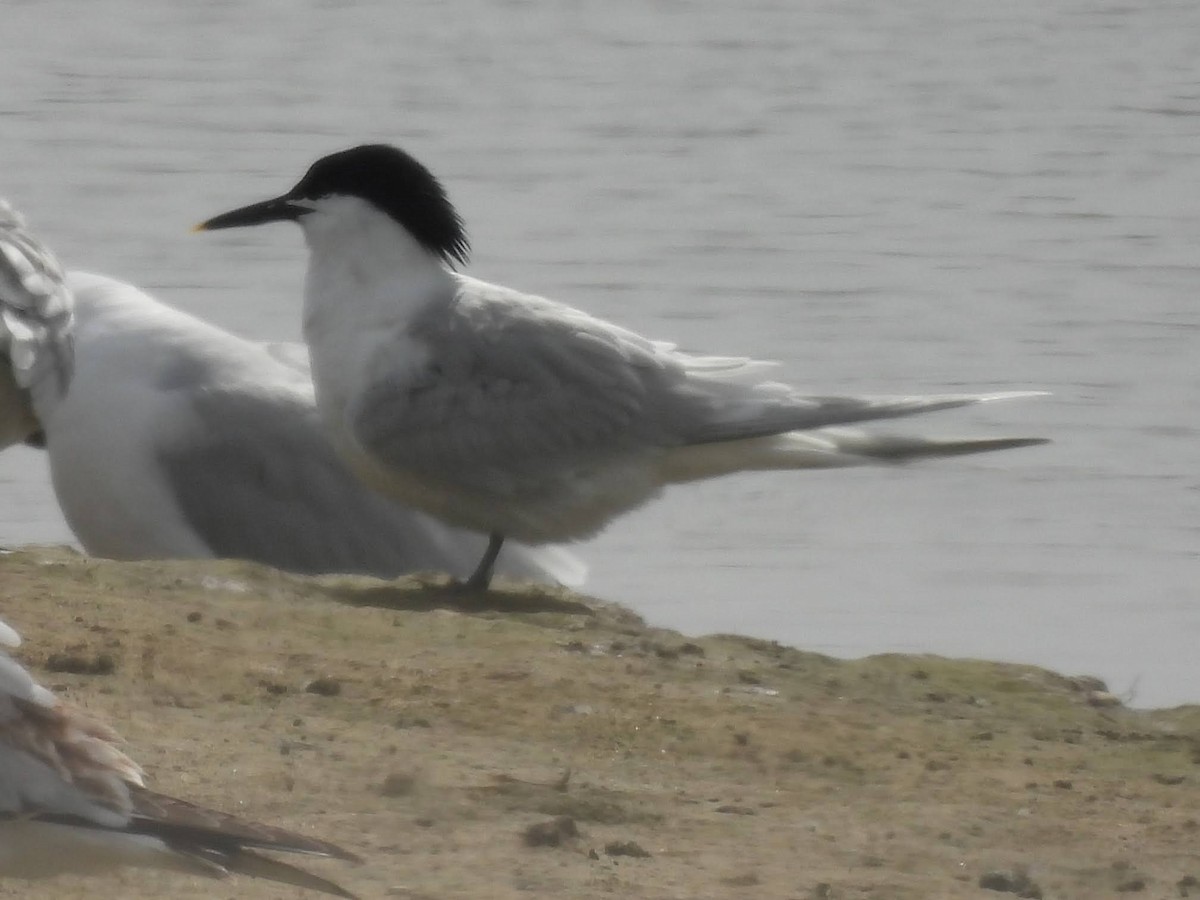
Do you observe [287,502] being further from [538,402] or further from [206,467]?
[538,402]

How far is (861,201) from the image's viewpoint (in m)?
14.0

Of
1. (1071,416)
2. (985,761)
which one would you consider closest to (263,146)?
(1071,416)

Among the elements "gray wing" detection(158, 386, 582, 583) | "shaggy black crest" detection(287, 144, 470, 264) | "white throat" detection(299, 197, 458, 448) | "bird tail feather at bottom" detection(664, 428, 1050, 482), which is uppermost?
"shaggy black crest" detection(287, 144, 470, 264)

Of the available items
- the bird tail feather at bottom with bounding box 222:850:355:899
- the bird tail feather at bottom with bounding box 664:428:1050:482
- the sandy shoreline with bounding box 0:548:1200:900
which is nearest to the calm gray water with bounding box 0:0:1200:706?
the bird tail feather at bottom with bounding box 664:428:1050:482

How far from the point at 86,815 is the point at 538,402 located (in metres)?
3.53

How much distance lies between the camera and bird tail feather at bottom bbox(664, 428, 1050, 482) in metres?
6.82

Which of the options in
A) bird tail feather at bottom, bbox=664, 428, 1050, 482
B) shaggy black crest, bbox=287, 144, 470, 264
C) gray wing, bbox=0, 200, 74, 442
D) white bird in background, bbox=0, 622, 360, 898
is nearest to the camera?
white bird in background, bbox=0, 622, 360, 898

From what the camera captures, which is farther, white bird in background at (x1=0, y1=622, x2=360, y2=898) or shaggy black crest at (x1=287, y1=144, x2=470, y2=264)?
shaggy black crest at (x1=287, y1=144, x2=470, y2=264)

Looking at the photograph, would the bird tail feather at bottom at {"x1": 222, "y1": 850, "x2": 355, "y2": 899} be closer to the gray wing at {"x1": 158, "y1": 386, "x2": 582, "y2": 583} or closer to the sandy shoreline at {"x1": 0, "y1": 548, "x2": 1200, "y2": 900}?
the sandy shoreline at {"x1": 0, "y1": 548, "x2": 1200, "y2": 900}

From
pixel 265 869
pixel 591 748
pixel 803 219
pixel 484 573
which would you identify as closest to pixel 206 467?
pixel 484 573

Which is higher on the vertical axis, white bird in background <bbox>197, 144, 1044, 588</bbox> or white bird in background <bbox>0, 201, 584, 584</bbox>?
white bird in background <bbox>197, 144, 1044, 588</bbox>

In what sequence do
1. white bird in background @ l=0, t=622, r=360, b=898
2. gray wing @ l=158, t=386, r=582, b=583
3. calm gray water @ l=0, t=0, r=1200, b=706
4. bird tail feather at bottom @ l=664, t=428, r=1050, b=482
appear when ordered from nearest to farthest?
1. white bird in background @ l=0, t=622, r=360, b=898
2. bird tail feather at bottom @ l=664, t=428, r=1050, b=482
3. gray wing @ l=158, t=386, r=582, b=583
4. calm gray water @ l=0, t=0, r=1200, b=706

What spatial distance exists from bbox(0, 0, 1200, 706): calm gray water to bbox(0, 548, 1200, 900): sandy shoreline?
1784mm

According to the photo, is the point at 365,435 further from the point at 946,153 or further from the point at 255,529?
the point at 946,153
